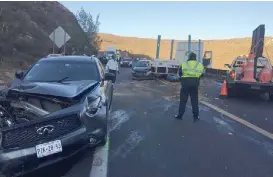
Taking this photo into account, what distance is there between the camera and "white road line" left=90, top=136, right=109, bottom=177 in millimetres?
4840

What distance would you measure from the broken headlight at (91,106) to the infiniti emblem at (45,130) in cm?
58

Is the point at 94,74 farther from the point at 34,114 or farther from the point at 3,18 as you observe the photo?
the point at 3,18

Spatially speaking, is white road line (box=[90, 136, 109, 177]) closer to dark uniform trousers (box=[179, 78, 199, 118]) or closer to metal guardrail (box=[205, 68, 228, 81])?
dark uniform trousers (box=[179, 78, 199, 118])

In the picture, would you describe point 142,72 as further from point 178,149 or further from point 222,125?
point 178,149

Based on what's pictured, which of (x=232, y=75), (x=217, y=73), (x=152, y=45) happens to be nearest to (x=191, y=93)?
(x=232, y=75)

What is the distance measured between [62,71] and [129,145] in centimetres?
216

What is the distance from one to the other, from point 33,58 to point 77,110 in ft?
80.3

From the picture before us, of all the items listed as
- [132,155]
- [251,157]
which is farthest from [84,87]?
[251,157]

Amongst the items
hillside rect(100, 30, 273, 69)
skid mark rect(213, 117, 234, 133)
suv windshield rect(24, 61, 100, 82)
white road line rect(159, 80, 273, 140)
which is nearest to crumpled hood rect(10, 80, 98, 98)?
suv windshield rect(24, 61, 100, 82)

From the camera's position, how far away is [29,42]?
28.9 metres

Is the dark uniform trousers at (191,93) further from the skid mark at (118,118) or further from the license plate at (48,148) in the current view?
the license plate at (48,148)

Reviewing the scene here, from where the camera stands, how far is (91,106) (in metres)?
5.23

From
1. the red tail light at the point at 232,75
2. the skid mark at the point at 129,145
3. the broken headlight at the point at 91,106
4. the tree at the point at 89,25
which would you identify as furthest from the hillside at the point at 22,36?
the broken headlight at the point at 91,106

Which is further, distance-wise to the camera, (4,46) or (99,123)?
(4,46)
